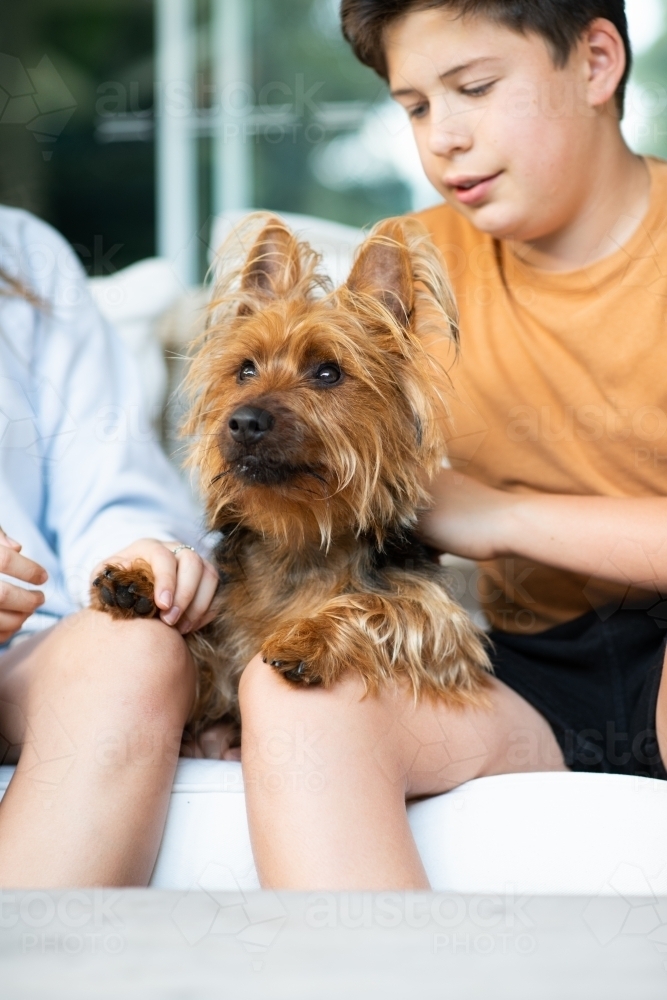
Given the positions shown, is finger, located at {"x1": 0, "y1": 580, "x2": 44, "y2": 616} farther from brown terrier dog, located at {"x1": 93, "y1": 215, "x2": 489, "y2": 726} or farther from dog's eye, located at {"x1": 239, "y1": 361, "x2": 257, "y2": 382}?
dog's eye, located at {"x1": 239, "y1": 361, "x2": 257, "y2": 382}

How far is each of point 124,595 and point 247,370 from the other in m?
0.37

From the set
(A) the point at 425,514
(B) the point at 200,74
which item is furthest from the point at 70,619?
(B) the point at 200,74

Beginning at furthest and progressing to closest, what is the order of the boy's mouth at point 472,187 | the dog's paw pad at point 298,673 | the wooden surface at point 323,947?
the boy's mouth at point 472,187 < the dog's paw pad at point 298,673 < the wooden surface at point 323,947

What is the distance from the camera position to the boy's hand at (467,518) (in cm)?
146

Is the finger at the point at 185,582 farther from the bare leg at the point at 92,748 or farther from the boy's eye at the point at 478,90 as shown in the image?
the boy's eye at the point at 478,90

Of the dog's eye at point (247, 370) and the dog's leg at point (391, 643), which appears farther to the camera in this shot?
the dog's eye at point (247, 370)

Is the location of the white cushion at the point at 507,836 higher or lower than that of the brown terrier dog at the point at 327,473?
lower

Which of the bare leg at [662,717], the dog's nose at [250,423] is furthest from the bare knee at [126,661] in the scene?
the bare leg at [662,717]

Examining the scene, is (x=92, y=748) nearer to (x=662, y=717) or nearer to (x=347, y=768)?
(x=347, y=768)

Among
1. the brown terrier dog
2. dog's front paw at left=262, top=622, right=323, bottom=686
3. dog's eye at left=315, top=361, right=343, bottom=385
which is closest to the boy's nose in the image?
the brown terrier dog

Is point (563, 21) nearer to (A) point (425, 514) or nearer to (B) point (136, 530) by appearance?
(A) point (425, 514)

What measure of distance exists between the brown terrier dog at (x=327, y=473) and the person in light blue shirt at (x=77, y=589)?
8 centimetres

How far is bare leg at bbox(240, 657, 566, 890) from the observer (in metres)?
1.07

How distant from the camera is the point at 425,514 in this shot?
1.50 meters
